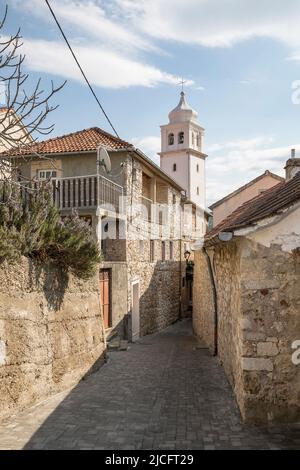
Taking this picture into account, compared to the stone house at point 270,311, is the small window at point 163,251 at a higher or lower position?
higher

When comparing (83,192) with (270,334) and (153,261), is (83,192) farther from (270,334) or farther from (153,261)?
(270,334)

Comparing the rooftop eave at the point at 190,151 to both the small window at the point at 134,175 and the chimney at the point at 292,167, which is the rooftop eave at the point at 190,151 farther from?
the chimney at the point at 292,167

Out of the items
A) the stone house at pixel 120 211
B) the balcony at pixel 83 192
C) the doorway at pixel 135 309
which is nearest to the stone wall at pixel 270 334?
the stone house at pixel 120 211

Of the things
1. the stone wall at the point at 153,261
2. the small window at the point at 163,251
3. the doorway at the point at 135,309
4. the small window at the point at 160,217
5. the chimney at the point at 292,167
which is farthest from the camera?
the small window at the point at 163,251

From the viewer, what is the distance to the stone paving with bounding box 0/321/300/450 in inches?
224

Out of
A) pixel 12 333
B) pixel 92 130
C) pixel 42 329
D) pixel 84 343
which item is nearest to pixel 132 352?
pixel 84 343

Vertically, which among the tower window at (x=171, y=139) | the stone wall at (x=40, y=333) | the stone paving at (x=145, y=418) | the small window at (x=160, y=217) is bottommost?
the stone paving at (x=145, y=418)

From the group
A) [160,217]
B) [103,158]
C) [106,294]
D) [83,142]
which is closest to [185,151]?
[160,217]

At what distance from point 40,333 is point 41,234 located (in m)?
1.79

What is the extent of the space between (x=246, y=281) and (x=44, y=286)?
3.77 meters

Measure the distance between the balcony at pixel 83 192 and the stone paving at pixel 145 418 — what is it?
5.38 meters

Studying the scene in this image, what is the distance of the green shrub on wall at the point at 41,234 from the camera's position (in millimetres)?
7141

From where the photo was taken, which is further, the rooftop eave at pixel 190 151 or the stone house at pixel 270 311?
the rooftop eave at pixel 190 151

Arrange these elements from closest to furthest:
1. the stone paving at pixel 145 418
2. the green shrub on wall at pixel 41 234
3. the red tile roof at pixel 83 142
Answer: the stone paving at pixel 145 418
the green shrub on wall at pixel 41 234
the red tile roof at pixel 83 142
